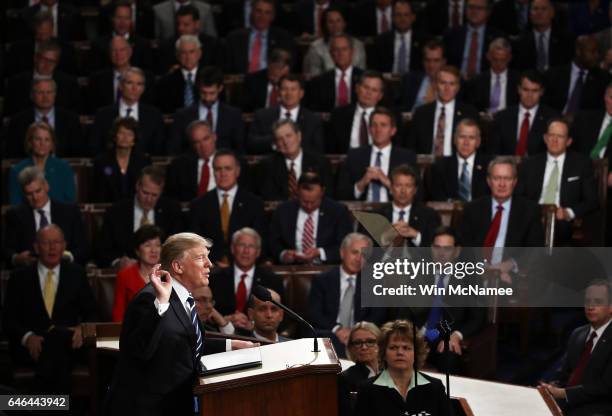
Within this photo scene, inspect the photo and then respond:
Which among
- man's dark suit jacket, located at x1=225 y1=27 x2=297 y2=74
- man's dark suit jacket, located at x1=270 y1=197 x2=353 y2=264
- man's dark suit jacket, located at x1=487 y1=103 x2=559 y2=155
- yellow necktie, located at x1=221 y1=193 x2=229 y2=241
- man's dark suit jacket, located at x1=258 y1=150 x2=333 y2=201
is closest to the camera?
man's dark suit jacket, located at x1=270 y1=197 x2=353 y2=264

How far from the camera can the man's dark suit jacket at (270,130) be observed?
7.54 metres

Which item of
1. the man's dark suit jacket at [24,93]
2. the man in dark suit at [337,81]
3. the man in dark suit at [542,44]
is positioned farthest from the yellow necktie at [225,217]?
the man in dark suit at [542,44]

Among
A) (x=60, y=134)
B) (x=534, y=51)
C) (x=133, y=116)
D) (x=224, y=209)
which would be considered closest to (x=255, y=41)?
(x=133, y=116)

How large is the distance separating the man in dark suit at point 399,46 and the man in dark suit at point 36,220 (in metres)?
2.88

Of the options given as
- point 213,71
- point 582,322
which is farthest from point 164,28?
point 582,322

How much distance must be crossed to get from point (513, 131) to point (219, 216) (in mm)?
2020

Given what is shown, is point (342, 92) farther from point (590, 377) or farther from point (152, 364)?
point (152, 364)

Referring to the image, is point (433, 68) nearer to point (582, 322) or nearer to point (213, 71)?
point (213, 71)

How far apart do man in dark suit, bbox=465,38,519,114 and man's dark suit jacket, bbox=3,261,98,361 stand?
10.3ft

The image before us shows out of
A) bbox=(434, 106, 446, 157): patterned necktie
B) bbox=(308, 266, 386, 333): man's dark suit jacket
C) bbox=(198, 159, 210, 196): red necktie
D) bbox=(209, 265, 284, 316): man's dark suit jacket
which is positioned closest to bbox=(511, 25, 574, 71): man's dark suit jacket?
bbox=(434, 106, 446, 157): patterned necktie

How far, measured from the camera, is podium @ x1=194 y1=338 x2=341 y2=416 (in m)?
3.47

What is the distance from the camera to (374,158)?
7137mm

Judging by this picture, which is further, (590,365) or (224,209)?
(224,209)

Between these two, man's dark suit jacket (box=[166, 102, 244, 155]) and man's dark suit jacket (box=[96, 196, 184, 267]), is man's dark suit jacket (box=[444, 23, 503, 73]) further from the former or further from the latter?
man's dark suit jacket (box=[96, 196, 184, 267])
